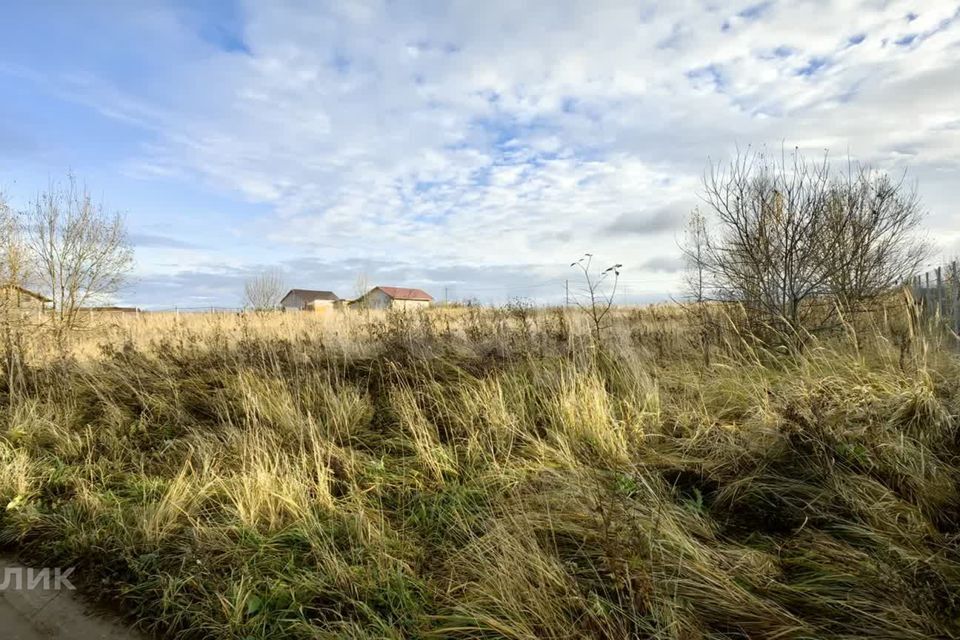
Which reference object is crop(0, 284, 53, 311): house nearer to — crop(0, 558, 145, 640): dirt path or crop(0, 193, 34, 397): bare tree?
crop(0, 193, 34, 397): bare tree

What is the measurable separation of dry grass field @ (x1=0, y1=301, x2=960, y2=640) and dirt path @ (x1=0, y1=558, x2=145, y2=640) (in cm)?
11

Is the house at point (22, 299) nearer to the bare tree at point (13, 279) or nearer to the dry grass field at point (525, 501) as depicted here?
the bare tree at point (13, 279)

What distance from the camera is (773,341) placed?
20.8 feet

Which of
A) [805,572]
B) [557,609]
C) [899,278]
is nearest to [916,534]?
[805,572]

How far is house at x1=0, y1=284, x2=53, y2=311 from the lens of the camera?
441 inches

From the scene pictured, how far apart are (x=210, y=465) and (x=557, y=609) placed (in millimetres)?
3003

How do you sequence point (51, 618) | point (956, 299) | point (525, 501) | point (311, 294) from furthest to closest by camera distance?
1. point (311, 294)
2. point (956, 299)
3. point (525, 501)
4. point (51, 618)

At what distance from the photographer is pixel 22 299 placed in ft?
39.5

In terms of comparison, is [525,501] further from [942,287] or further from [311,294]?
[311,294]

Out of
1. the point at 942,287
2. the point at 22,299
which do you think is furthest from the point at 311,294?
the point at 942,287

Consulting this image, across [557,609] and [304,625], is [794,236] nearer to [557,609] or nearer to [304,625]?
[557,609]

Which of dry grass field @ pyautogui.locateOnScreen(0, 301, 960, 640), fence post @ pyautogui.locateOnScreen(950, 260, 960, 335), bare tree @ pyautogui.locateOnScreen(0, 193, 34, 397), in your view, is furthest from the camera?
bare tree @ pyautogui.locateOnScreen(0, 193, 34, 397)

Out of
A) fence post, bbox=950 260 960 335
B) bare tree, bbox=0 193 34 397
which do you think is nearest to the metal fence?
fence post, bbox=950 260 960 335

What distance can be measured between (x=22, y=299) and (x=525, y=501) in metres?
15.2
